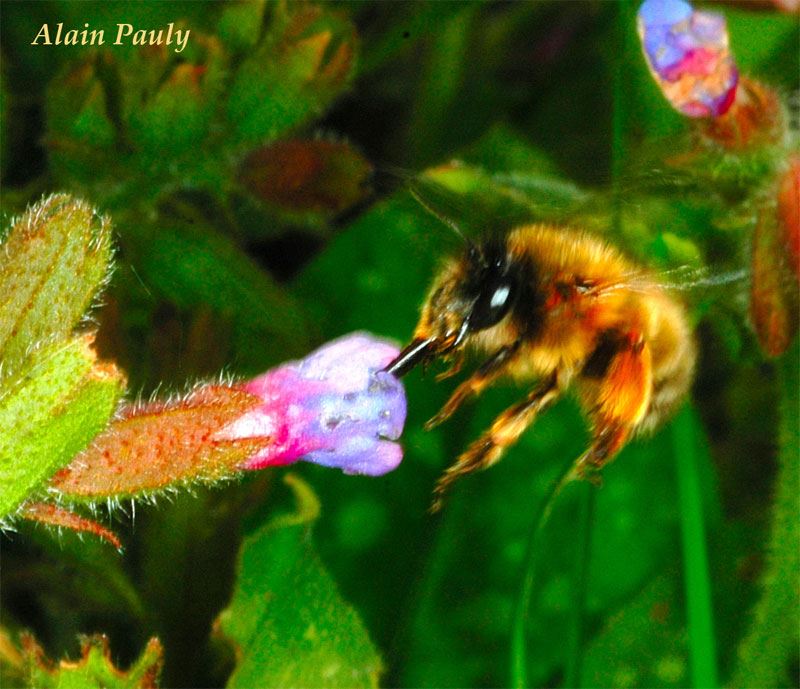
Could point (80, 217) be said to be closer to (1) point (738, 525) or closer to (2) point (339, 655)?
(2) point (339, 655)

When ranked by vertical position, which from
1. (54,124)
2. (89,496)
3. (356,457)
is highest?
(54,124)

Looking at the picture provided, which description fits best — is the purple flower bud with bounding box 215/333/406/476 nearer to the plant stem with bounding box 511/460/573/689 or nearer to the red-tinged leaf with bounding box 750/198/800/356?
the plant stem with bounding box 511/460/573/689

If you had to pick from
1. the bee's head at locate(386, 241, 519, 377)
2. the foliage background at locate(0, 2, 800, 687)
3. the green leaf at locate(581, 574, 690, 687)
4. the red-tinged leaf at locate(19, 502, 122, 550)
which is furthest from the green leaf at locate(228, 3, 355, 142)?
the green leaf at locate(581, 574, 690, 687)

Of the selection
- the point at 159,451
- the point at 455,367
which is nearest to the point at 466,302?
the point at 455,367

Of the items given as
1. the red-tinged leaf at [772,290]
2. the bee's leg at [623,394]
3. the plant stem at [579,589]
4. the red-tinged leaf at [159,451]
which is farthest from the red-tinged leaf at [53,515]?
the red-tinged leaf at [772,290]

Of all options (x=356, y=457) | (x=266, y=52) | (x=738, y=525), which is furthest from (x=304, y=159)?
(x=738, y=525)

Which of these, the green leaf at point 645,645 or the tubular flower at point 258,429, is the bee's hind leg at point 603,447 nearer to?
the tubular flower at point 258,429
